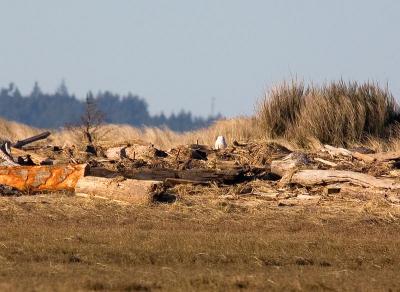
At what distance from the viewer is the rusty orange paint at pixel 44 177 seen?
1912cm

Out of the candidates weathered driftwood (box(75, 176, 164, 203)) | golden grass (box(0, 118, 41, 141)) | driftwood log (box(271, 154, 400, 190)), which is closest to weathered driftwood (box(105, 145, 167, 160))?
driftwood log (box(271, 154, 400, 190))

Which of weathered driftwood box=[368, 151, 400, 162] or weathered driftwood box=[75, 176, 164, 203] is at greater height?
weathered driftwood box=[368, 151, 400, 162]

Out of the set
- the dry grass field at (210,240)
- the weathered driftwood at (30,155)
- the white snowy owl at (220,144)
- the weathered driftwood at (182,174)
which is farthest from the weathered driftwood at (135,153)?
the weathered driftwood at (182,174)

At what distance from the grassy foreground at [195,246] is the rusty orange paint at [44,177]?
520mm

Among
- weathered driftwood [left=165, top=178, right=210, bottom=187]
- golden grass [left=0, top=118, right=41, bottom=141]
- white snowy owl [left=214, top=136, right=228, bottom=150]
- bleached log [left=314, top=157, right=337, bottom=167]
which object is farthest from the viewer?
golden grass [left=0, top=118, right=41, bottom=141]

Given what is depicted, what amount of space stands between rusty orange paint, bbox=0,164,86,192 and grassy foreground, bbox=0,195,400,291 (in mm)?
520

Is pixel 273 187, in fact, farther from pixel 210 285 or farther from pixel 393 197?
pixel 210 285

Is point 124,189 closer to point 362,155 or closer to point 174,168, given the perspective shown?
point 174,168

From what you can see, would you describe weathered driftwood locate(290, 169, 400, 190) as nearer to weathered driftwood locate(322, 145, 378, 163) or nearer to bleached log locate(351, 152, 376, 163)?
weathered driftwood locate(322, 145, 378, 163)

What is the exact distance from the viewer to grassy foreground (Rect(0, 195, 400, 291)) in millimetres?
11008

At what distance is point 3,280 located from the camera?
10805mm

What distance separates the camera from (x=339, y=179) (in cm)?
1959

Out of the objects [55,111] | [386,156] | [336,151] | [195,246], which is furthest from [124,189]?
[55,111]

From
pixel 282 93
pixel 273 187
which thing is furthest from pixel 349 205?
pixel 282 93
